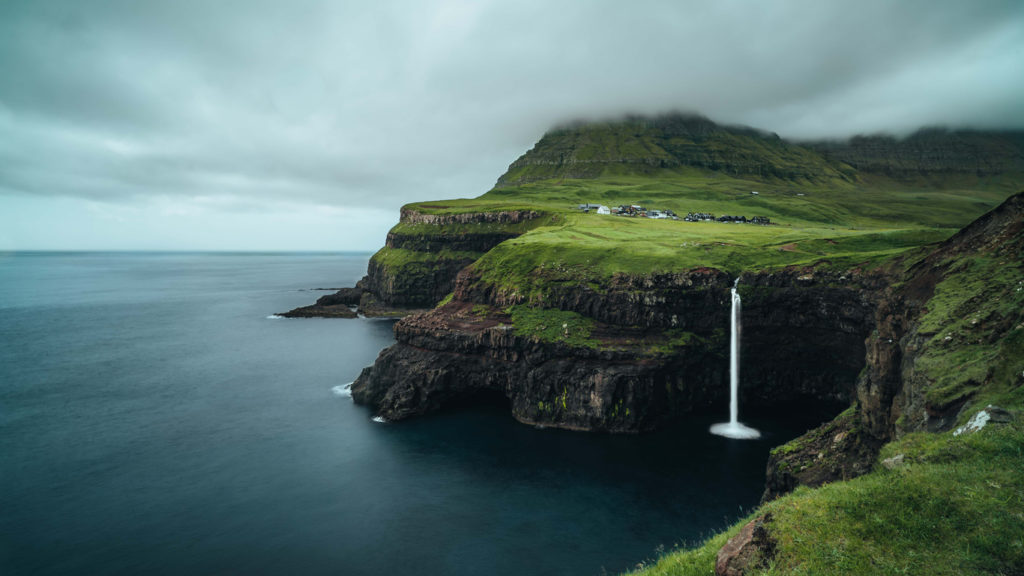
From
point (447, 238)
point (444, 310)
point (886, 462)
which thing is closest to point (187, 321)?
point (447, 238)

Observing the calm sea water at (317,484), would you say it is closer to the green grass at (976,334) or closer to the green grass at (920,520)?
the green grass at (976,334)

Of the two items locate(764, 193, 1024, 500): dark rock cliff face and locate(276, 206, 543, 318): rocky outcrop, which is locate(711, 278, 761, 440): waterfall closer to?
locate(764, 193, 1024, 500): dark rock cliff face

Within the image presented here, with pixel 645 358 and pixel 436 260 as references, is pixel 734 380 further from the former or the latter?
pixel 436 260

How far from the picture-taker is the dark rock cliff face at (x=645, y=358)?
5966 centimetres

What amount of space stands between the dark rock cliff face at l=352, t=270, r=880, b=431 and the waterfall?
1.08 meters

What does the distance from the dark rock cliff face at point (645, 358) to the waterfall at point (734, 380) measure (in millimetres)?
1076

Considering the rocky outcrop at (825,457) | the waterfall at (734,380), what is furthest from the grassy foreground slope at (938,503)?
the waterfall at (734,380)

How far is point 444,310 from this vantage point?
80562mm

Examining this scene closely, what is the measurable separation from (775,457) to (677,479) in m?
12.2

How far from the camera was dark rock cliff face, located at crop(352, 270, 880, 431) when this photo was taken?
5966 cm

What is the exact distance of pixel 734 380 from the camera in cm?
6388

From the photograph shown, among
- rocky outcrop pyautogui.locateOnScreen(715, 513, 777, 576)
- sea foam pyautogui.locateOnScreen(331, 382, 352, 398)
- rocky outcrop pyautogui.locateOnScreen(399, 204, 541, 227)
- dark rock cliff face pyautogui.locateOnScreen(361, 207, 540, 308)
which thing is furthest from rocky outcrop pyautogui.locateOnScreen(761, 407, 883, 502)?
rocky outcrop pyautogui.locateOnScreen(399, 204, 541, 227)

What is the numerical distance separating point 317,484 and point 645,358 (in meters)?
40.2

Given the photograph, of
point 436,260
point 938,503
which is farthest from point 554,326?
point 436,260
